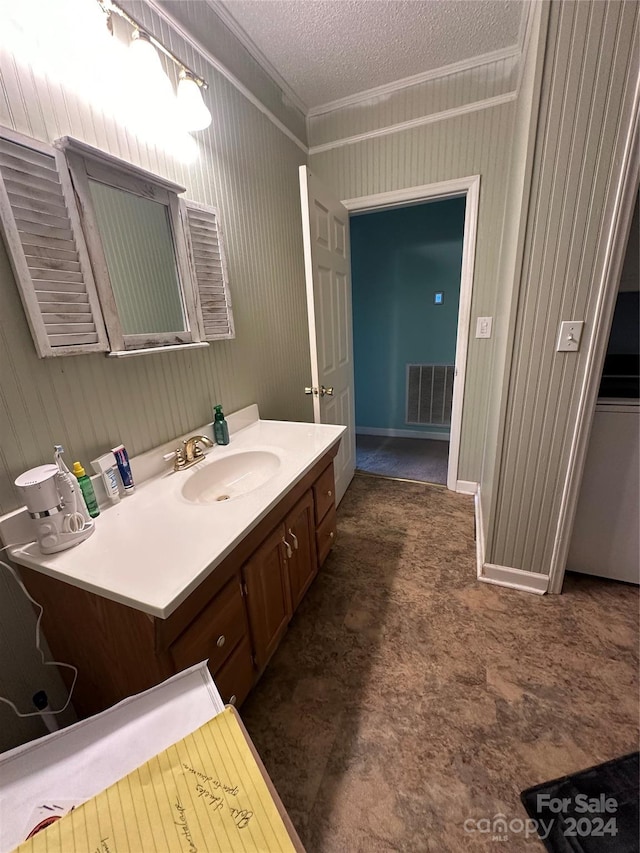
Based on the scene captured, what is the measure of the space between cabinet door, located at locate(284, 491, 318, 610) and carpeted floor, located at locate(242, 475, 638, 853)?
0.73 feet

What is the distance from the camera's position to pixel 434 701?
1176mm

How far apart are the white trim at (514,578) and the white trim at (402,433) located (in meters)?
1.95

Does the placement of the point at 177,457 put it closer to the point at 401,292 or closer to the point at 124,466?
the point at 124,466

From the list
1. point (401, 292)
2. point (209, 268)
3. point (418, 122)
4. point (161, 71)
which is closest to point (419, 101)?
point (418, 122)

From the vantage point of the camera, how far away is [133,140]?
112 centimetres

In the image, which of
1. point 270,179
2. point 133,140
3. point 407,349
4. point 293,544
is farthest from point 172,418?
point 407,349

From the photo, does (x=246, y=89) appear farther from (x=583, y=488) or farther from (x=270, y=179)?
(x=583, y=488)

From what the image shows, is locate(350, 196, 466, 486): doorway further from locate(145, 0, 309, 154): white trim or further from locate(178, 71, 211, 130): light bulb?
locate(178, 71, 211, 130): light bulb

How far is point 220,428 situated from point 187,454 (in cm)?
21

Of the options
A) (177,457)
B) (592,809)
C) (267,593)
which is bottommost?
(592,809)

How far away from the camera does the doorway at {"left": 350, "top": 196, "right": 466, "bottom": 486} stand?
2.98 metres

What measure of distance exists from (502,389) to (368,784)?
1.42 metres

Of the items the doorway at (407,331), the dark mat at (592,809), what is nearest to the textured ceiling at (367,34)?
the doorway at (407,331)

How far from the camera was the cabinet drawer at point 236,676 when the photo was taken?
3.15ft
